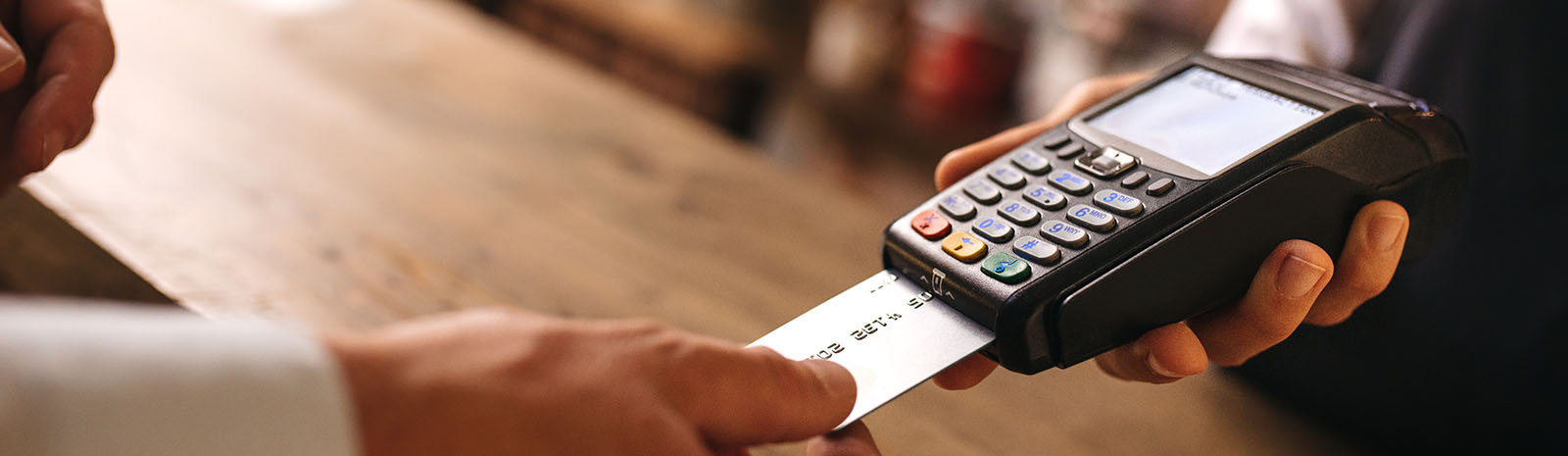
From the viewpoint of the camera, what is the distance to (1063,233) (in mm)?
424

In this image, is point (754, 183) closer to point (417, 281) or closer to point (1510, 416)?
point (417, 281)

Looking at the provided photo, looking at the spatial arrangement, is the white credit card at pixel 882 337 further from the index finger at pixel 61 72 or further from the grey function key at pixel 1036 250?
the index finger at pixel 61 72

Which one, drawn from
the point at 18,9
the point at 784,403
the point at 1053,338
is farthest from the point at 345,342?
the point at 18,9

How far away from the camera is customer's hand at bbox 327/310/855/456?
0.91 feet

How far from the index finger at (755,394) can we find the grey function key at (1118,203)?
14 cm

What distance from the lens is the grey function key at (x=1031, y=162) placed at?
483 mm

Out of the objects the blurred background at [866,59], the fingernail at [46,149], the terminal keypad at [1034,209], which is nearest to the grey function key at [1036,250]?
the terminal keypad at [1034,209]

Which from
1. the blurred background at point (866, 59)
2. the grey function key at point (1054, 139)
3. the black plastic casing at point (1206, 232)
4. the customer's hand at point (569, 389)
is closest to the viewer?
the customer's hand at point (569, 389)

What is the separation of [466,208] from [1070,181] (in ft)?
1.33

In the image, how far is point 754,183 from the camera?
2.59 feet

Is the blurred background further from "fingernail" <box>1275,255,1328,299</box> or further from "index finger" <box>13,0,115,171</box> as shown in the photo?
"index finger" <box>13,0,115,171</box>

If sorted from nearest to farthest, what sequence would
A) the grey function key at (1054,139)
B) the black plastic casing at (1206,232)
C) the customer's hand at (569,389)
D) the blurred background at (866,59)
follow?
the customer's hand at (569,389), the black plastic casing at (1206,232), the grey function key at (1054,139), the blurred background at (866,59)

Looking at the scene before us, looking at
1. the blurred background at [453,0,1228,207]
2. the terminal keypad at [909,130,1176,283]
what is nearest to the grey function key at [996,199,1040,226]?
the terminal keypad at [909,130,1176,283]

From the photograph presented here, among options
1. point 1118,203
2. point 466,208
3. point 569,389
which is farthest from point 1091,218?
point 466,208
